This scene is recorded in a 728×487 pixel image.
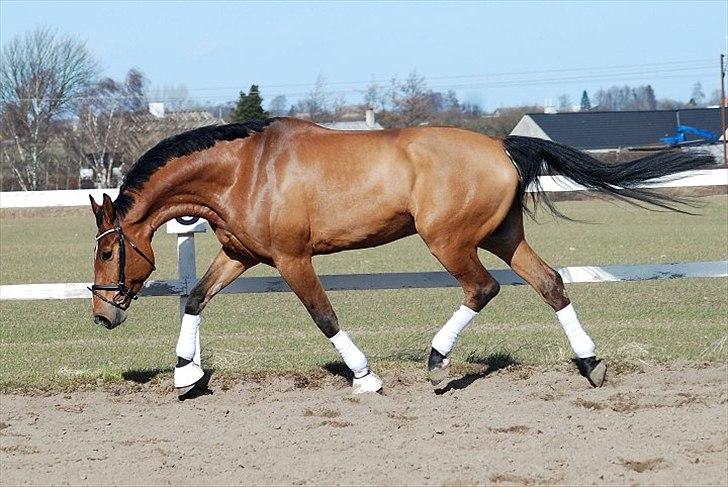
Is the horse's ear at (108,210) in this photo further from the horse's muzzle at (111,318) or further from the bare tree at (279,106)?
the bare tree at (279,106)

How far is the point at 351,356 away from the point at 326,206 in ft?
3.31

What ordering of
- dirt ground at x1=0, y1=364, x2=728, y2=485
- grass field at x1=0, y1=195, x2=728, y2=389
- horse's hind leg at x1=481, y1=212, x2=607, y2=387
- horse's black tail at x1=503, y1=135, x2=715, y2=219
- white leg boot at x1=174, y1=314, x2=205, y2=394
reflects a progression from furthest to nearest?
grass field at x1=0, y1=195, x2=728, y2=389
horse's black tail at x1=503, y1=135, x2=715, y2=219
horse's hind leg at x1=481, y1=212, x2=607, y2=387
white leg boot at x1=174, y1=314, x2=205, y2=394
dirt ground at x1=0, y1=364, x2=728, y2=485

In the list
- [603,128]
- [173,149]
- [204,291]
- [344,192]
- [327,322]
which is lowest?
[603,128]

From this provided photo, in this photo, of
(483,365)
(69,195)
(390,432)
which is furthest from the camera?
(69,195)

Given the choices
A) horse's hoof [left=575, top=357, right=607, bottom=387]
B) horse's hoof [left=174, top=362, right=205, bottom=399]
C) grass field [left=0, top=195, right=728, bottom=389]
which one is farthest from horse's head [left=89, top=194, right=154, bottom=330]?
horse's hoof [left=575, top=357, right=607, bottom=387]

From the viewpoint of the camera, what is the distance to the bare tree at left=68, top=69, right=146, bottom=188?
54.3m

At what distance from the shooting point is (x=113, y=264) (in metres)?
6.92

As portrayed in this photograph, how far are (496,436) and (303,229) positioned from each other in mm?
2032

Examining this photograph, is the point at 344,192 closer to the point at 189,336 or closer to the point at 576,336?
the point at 189,336

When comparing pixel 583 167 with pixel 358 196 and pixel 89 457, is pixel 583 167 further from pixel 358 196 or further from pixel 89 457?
pixel 89 457

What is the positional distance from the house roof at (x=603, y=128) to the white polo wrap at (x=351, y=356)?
60.3m

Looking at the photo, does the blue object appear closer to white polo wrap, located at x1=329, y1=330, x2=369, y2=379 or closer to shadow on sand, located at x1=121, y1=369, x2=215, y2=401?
shadow on sand, located at x1=121, y1=369, x2=215, y2=401

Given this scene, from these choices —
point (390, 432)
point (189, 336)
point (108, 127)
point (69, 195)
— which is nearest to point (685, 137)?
point (108, 127)

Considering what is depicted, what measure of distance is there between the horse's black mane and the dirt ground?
55.1 inches
